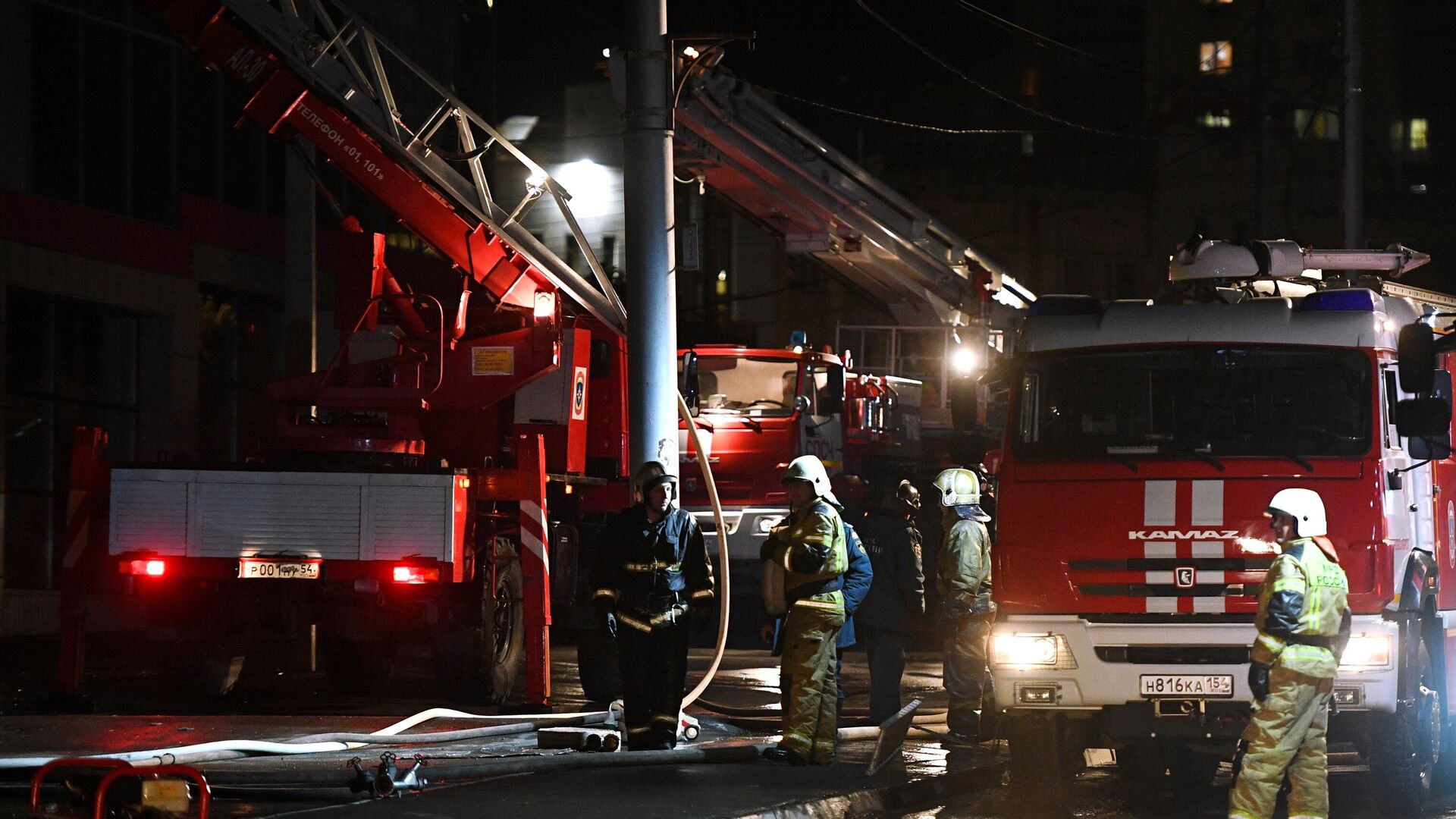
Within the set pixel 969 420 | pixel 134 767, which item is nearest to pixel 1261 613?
pixel 969 420

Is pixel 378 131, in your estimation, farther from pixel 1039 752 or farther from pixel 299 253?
pixel 299 253

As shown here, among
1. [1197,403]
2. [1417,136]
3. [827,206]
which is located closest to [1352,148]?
[827,206]

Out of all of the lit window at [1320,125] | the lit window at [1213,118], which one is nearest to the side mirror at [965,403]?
the lit window at [1320,125]

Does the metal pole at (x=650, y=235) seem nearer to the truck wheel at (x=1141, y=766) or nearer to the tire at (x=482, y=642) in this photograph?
the tire at (x=482, y=642)

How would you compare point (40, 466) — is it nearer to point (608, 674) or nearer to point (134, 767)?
point (608, 674)

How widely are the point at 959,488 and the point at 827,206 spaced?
8.40 metres

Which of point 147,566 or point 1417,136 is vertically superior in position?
point 1417,136

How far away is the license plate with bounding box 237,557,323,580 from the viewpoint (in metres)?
12.8

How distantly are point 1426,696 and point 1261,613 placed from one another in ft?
7.76

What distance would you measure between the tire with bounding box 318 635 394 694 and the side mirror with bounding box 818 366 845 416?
16.9 ft

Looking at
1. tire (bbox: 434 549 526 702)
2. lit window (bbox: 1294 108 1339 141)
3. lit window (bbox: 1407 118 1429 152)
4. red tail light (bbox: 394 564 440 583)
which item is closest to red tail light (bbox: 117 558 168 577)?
red tail light (bbox: 394 564 440 583)

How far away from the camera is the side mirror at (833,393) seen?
17.9 meters

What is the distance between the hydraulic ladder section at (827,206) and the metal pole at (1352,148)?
396 cm

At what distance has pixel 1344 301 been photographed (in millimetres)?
10109
